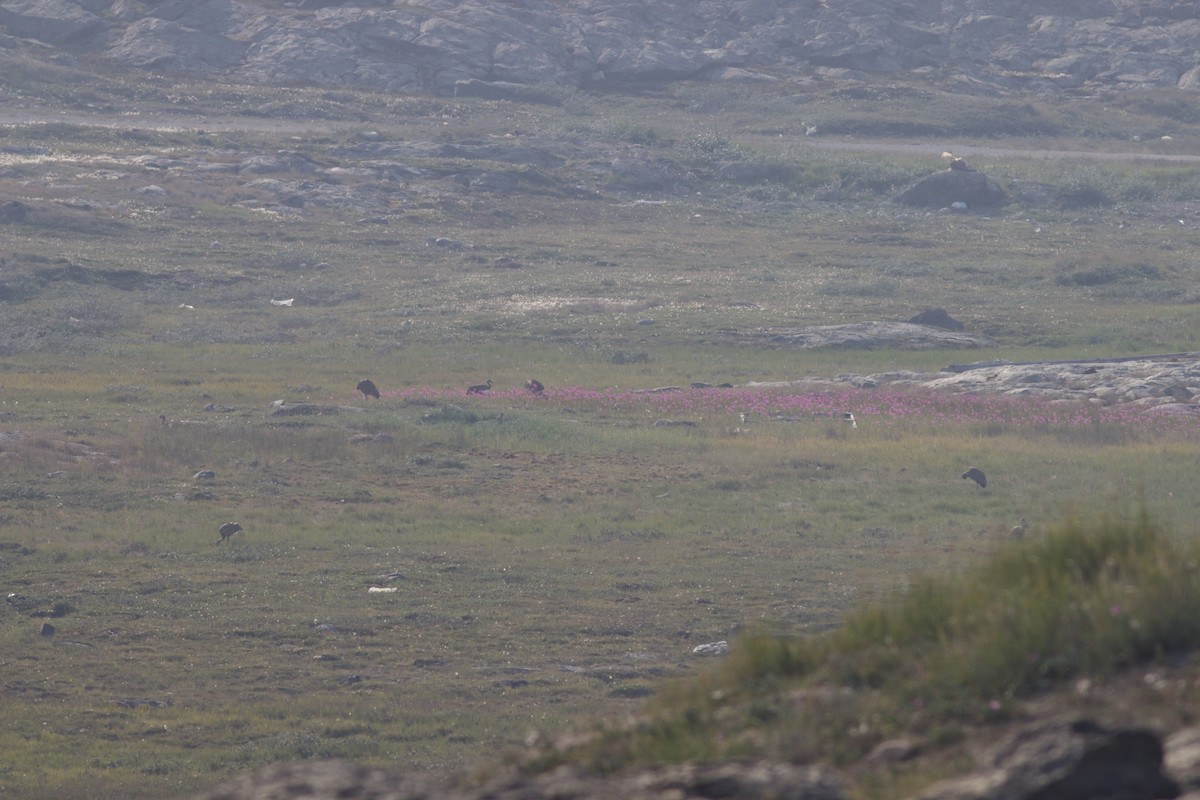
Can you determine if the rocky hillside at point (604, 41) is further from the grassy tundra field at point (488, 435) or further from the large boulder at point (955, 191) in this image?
the large boulder at point (955, 191)

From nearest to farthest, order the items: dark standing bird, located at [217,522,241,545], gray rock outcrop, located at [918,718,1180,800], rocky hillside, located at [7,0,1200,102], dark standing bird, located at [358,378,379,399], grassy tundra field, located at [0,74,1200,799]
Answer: gray rock outcrop, located at [918,718,1180,800]
grassy tundra field, located at [0,74,1200,799]
dark standing bird, located at [217,522,241,545]
dark standing bird, located at [358,378,379,399]
rocky hillside, located at [7,0,1200,102]

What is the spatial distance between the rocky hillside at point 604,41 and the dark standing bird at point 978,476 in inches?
2653

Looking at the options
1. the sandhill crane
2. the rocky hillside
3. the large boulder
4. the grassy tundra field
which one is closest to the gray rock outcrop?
the grassy tundra field

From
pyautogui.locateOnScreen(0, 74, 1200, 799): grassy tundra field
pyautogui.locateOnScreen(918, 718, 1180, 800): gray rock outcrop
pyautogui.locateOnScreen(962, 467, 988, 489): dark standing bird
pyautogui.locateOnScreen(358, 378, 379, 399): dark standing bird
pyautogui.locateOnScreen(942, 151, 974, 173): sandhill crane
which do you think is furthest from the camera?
pyautogui.locateOnScreen(942, 151, 974, 173): sandhill crane

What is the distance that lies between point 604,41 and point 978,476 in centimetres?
7591

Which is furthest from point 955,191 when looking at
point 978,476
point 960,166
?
point 978,476

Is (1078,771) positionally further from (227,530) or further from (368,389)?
(368,389)

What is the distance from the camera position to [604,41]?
96062mm

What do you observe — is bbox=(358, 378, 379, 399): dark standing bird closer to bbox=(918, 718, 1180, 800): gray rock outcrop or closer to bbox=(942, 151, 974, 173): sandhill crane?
bbox=(918, 718, 1180, 800): gray rock outcrop

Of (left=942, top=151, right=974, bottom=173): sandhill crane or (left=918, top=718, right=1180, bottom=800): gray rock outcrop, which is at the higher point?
(left=918, top=718, right=1180, bottom=800): gray rock outcrop

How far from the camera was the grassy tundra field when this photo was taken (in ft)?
47.4

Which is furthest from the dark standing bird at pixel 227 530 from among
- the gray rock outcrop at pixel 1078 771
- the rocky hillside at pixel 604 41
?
the rocky hillside at pixel 604 41

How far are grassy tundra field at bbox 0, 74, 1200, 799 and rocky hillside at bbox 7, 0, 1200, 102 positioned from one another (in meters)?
15.4

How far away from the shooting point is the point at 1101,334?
4156 cm
